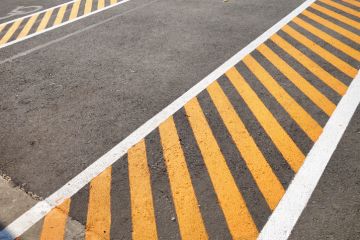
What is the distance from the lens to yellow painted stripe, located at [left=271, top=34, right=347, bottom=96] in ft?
20.0

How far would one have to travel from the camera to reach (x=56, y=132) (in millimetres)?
5488

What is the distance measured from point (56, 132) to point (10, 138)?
70 cm

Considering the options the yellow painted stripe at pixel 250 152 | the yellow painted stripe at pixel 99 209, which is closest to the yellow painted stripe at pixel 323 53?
the yellow painted stripe at pixel 250 152

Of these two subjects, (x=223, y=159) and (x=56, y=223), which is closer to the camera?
(x=56, y=223)

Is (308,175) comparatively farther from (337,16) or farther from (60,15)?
(60,15)

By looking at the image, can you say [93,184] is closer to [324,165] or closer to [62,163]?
[62,163]

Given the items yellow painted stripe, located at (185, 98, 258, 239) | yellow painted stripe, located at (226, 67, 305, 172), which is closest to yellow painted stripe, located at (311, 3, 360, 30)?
yellow painted stripe, located at (226, 67, 305, 172)

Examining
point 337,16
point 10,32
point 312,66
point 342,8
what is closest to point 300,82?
point 312,66

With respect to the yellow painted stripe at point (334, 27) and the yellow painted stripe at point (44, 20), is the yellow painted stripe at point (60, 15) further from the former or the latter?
the yellow painted stripe at point (334, 27)

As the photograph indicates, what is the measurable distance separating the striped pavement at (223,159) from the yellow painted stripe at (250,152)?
0.01 metres

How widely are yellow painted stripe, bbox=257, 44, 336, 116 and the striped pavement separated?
17 mm

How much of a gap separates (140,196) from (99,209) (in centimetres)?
51

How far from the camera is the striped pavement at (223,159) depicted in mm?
3912

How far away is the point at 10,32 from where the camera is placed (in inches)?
373
